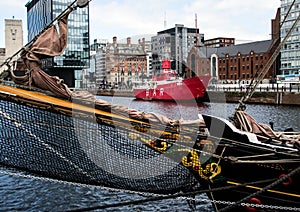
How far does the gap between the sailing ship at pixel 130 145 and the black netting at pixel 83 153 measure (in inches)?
0.6

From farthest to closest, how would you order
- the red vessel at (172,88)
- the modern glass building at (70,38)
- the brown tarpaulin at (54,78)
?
the modern glass building at (70,38), the red vessel at (172,88), the brown tarpaulin at (54,78)

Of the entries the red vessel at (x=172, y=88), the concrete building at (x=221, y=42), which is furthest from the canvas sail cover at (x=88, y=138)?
the concrete building at (x=221, y=42)

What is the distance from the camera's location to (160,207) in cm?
943

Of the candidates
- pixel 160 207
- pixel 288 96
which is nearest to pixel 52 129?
pixel 160 207

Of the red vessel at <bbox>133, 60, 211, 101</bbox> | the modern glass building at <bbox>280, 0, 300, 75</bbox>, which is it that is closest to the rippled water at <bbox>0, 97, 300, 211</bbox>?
the red vessel at <bbox>133, 60, 211, 101</bbox>

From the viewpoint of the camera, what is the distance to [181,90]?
5294 centimetres

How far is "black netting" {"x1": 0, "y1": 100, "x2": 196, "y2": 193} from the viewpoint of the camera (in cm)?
598

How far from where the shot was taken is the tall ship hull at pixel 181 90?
167ft

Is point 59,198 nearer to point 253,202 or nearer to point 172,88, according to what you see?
point 253,202

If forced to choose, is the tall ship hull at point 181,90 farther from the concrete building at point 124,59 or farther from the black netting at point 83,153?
the concrete building at point 124,59

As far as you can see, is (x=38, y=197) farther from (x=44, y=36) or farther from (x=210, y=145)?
(x=210, y=145)

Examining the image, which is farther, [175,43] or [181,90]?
[175,43]

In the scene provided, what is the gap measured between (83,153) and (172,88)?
160 ft

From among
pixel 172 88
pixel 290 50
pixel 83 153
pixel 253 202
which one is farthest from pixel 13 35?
pixel 253 202
